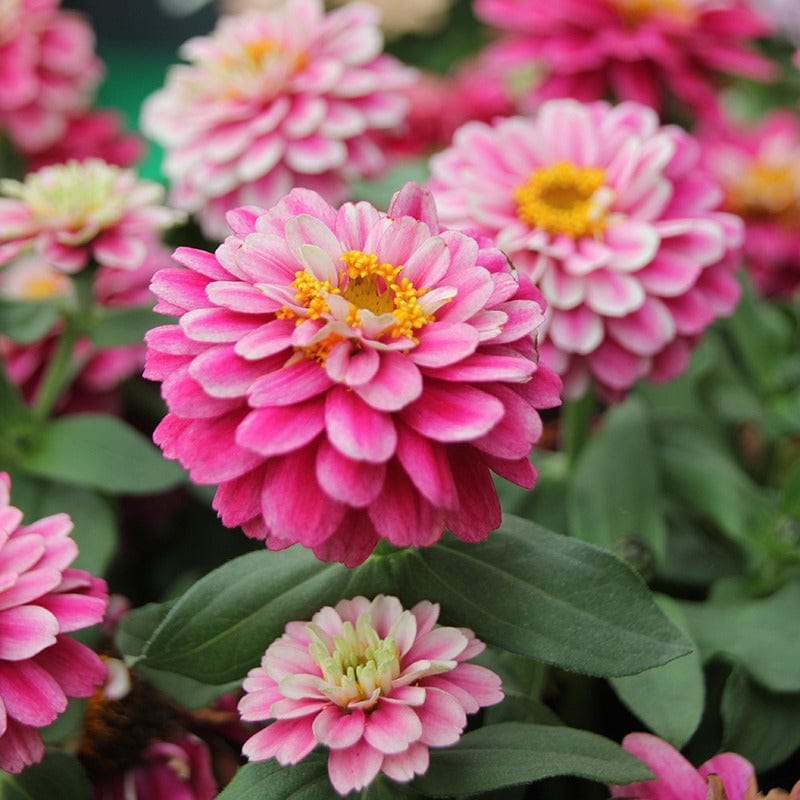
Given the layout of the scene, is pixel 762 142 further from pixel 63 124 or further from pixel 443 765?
pixel 443 765

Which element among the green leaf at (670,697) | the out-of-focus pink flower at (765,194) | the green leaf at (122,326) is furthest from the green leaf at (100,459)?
the out-of-focus pink flower at (765,194)

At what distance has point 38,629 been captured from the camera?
1.26 ft

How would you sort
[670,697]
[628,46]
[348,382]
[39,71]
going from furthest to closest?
[39,71]
[628,46]
[670,697]
[348,382]

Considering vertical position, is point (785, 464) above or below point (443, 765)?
below

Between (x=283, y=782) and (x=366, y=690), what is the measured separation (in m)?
0.05

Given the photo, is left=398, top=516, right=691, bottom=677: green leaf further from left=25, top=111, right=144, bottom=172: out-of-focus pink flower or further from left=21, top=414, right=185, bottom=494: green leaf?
left=25, top=111, right=144, bottom=172: out-of-focus pink flower

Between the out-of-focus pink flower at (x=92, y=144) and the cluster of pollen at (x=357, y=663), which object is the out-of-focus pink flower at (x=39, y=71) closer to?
the out-of-focus pink flower at (x=92, y=144)

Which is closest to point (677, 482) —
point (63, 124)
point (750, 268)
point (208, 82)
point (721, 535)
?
A: point (721, 535)

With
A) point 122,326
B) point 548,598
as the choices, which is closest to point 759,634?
point 548,598

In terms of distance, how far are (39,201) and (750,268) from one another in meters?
0.56

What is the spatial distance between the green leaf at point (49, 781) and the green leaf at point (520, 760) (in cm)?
16

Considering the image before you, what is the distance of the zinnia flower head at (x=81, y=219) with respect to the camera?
0.56 meters

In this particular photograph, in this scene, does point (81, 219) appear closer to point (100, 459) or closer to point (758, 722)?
point (100, 459)

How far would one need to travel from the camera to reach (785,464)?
693 mm
